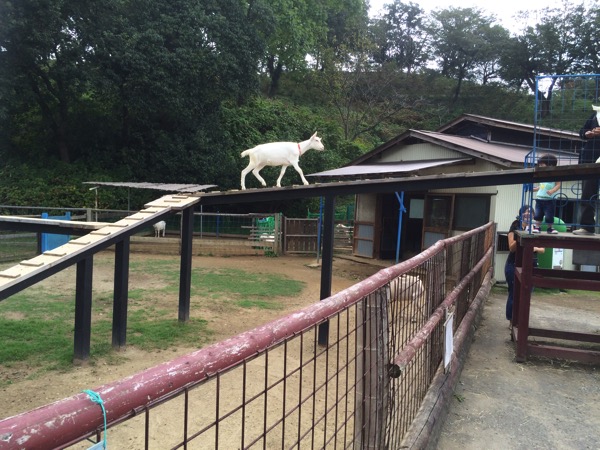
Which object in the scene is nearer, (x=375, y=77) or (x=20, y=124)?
(x=20, y=124)

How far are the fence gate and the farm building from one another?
6.73 ft

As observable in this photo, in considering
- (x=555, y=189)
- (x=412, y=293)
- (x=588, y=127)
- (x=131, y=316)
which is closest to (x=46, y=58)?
(x=131, y=316)

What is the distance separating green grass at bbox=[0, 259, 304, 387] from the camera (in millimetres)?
6148

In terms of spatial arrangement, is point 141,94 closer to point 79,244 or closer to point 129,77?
point 129,77

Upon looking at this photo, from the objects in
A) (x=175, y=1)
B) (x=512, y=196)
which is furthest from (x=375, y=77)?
(x=512, y=196)

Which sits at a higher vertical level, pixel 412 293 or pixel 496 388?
pixel 412 293

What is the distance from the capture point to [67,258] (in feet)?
17.9

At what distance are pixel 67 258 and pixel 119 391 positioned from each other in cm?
505

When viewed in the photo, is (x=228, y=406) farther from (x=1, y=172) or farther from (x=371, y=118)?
(x=371, y=118)

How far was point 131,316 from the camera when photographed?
8.04 metres

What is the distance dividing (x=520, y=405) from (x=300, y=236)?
13.3 meters

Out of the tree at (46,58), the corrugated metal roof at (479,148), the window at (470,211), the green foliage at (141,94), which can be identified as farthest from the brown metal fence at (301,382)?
the tree at (46,58)

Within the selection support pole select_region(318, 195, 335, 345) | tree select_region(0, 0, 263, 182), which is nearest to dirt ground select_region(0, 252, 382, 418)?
support pole select_region(318, 195, 335, 345)

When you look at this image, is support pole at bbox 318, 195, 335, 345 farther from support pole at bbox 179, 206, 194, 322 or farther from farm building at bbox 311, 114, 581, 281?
farm building at bbox 311, 114, 581, 281
